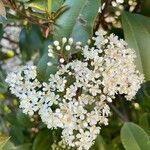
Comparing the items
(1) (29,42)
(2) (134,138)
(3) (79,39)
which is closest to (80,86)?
(3) (79,39)

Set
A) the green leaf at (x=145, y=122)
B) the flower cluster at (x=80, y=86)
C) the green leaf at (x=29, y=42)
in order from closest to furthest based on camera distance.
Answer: the flower cluster at (x=80, y=86)
the green leaf at (x=145, y=122)
the green leaf at (x=29, y=42)

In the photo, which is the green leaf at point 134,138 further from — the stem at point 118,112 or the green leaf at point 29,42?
the green leaf at point 29,42

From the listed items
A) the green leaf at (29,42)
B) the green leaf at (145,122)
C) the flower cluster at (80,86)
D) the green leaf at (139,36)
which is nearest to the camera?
the flower cluster at (80,86)

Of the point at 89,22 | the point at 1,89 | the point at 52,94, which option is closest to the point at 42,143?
the point at 1,89

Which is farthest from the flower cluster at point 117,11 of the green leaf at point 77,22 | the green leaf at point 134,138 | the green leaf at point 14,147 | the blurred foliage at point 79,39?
the green leaf at point 14,147

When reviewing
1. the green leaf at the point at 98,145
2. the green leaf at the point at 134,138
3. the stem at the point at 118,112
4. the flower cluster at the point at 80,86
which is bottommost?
the green leaf at the point at 98,145

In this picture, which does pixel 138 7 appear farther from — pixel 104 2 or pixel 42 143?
pixel 42 143
